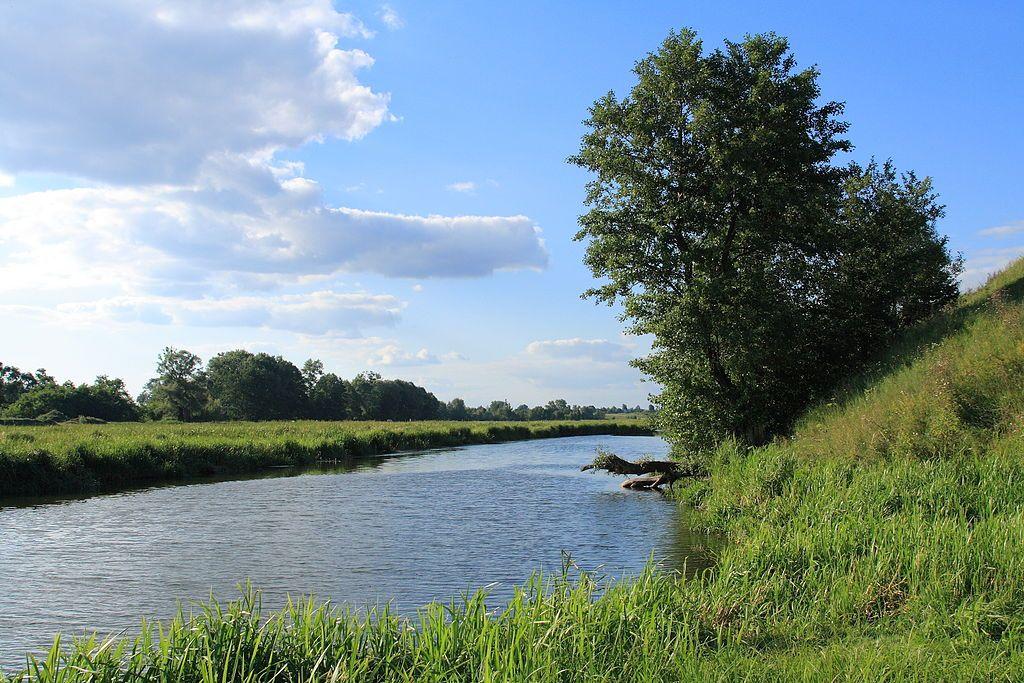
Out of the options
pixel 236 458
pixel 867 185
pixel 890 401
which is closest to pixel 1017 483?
pixel 890 401

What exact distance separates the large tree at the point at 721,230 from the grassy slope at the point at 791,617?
9.29 meters

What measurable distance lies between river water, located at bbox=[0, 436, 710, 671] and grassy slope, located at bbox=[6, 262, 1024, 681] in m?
2.58

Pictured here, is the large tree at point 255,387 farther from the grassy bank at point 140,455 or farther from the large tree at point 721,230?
the large tree at point 721,230

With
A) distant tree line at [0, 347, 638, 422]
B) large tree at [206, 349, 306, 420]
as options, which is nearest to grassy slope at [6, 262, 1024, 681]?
distant tree line at [0, 347, 638, 422]

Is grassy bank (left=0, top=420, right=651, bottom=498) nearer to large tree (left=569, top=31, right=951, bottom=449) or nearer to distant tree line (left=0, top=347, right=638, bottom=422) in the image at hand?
large tree (left=569, top=31, right=951, bottom=449)

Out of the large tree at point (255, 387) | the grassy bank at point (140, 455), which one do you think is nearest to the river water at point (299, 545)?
the grassy bank at point (140, 455)

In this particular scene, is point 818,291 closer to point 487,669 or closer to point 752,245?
point 752,245

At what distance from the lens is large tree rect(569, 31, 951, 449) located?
23656 millimetres

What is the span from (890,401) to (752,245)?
29.1 ft

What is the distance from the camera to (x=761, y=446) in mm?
24391

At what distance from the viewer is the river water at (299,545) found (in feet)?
39.7

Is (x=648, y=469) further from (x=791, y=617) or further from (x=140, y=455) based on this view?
(x=140, y=455)

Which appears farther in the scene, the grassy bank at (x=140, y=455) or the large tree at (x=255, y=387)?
the large tree at (x=255, y=387)

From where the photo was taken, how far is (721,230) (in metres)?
25.2
